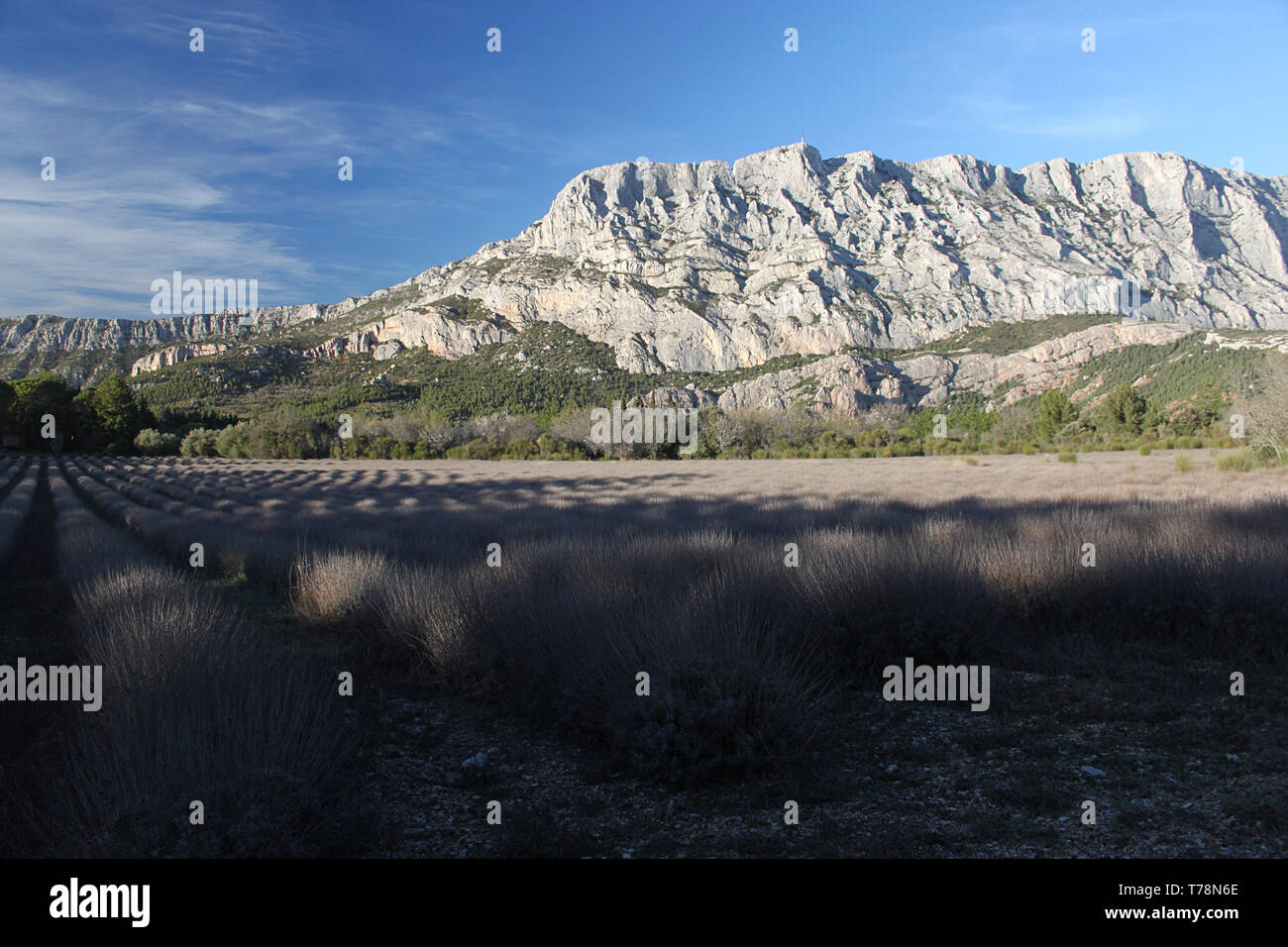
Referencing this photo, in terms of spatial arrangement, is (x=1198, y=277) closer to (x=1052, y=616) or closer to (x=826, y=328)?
(x=826, y=328)

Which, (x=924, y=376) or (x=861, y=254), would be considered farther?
(x=861, y=254)

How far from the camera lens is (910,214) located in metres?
131

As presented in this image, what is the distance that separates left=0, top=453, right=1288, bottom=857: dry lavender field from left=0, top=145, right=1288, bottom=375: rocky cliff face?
105 metres

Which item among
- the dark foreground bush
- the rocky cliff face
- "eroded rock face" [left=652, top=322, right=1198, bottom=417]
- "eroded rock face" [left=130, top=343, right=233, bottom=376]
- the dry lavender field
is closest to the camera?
the dark foreground bush

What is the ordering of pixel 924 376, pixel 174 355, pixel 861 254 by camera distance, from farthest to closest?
pixel 861 254
pixel 174 355
pixel 924 376

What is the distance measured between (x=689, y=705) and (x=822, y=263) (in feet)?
415

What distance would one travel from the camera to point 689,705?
3.59 meters

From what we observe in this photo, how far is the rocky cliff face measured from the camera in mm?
115688

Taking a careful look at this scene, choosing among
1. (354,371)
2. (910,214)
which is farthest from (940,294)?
(354,371)

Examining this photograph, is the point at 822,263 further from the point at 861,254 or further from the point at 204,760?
the point at 204,760

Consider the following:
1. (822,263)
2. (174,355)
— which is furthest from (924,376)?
(174,355)

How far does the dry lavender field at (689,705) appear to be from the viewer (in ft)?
9.30

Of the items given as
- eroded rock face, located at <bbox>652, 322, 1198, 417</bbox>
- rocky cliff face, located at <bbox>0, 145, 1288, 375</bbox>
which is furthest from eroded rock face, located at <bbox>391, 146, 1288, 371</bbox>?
eroded rock face, located at <bbox>652, 322, 1198, 417</bbox>

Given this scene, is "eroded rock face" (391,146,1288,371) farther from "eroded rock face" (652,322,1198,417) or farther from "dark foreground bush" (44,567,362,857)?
"dark foreground bush" (44,567,362,857)
